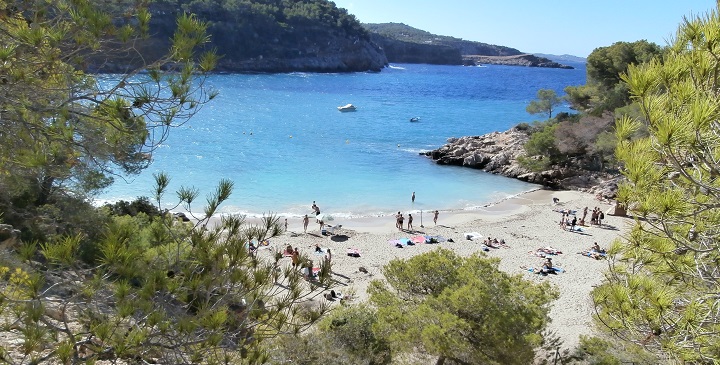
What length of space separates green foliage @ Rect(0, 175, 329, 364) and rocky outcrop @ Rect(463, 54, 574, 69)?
174 m

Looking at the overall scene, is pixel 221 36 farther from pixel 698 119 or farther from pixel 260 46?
pixel 698 119

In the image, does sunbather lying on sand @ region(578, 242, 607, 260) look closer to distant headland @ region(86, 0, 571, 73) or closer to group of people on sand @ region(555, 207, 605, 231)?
group of people on sand @ region(555, 207, 605, 231)

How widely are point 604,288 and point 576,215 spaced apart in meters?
19.2

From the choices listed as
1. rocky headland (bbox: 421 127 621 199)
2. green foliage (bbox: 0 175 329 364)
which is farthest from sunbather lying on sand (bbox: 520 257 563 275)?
green foliage (bbox: 0 175 329 364)

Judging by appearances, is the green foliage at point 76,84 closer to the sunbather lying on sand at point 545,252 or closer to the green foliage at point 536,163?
the sunbather lying on sand at point 545,252

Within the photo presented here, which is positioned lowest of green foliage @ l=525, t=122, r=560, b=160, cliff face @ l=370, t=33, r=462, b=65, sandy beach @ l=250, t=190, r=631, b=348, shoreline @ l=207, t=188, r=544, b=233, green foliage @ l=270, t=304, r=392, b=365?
shoreline @ l=207, t=188, r=544, b=233

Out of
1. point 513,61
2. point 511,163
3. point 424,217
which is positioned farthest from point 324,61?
point 513,61

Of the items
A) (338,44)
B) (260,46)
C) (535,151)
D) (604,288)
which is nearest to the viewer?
(604,288)

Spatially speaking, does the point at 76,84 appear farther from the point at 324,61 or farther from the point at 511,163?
the point at 324,61

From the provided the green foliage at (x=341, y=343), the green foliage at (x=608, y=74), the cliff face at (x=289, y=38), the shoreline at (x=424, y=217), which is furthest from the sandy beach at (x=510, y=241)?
the cliff face at (x=289, y=38)

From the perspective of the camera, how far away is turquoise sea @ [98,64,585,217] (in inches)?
973

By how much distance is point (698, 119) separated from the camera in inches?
121

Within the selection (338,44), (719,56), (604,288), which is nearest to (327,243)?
(604,288)

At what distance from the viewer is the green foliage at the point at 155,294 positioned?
276 cm
